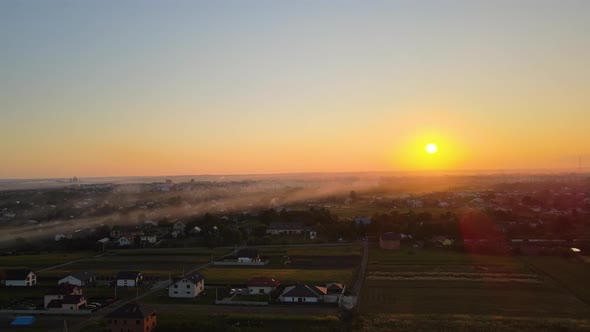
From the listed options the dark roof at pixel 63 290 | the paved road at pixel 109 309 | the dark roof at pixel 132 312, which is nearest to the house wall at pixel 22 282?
the dark roof at pixel 63 290

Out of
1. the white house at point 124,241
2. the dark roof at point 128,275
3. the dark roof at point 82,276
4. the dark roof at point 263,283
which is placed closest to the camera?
the dark roof at point 263,283

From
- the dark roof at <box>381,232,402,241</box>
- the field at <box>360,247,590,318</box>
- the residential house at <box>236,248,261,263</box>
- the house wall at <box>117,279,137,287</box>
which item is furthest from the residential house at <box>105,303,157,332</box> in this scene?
the dark roof at <box>381,232,402,241</box>

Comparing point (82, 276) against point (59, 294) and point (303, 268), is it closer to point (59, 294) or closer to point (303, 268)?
point (59, 294)

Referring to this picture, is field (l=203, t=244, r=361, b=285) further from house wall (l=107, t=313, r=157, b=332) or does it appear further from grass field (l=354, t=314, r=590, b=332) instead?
house wall (l=107, t=313, r=157, b=332)

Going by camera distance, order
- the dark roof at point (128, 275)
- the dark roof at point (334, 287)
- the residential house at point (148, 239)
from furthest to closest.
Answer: the residential house at point (148, 239) → the dark roof at point (128, 275) → the dark roof at point (334, 287)

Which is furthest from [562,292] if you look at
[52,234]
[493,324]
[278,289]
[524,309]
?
[52,234]

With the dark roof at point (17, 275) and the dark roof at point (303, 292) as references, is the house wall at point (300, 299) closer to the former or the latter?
the dark roof at point (303, 292)

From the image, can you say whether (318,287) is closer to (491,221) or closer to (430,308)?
(430,308)
